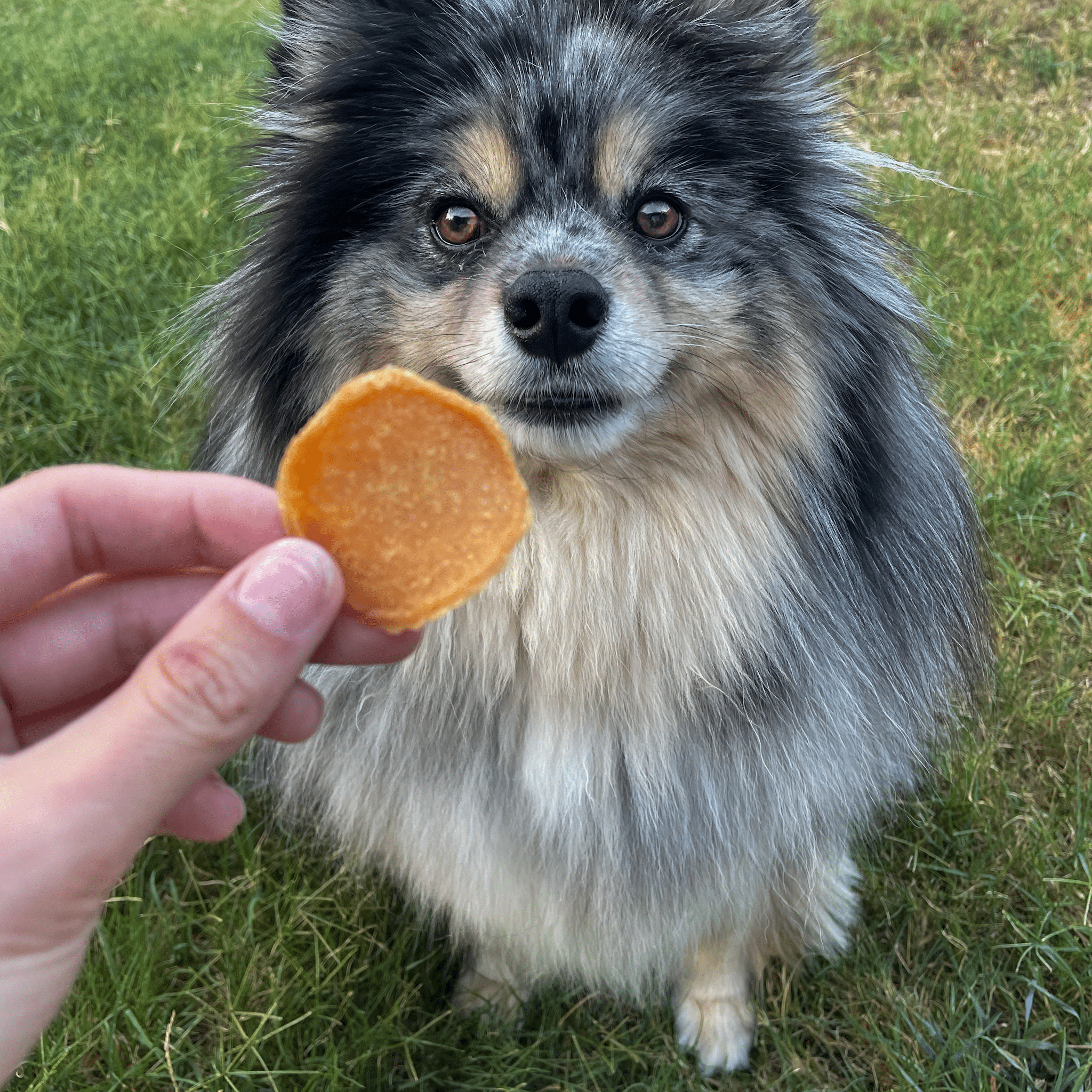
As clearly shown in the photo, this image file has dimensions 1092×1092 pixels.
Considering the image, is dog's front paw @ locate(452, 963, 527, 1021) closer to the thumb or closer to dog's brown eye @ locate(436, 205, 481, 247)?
the thumb

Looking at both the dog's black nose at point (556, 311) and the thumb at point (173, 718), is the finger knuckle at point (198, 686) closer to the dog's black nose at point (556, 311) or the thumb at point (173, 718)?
the thumb at point (173, 718)

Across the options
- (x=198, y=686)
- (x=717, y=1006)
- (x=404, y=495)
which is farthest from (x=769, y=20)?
(x=717, y=1006)

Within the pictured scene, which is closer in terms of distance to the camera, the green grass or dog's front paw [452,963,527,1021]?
the green grass

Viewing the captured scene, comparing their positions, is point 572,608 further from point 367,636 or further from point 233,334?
point 233,334

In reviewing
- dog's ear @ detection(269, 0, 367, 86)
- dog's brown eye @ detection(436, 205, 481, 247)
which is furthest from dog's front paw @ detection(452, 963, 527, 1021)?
dog's ear @ detection(269, 0, 367, 86)

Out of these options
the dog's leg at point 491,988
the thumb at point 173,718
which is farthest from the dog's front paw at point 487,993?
the thumb at point 173,718

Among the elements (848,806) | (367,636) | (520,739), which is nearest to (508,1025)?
(520,739)
